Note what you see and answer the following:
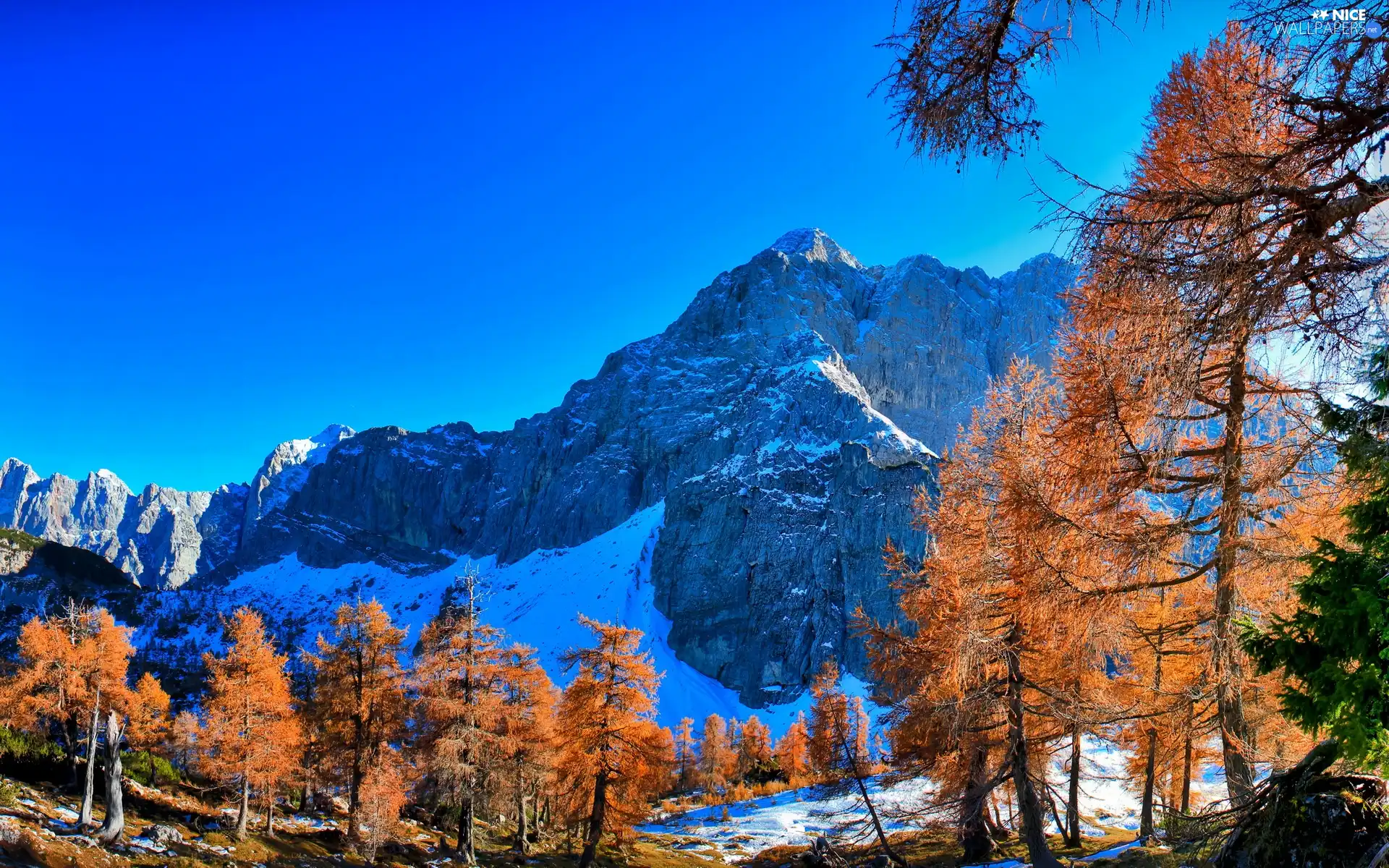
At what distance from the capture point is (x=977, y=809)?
9.83m

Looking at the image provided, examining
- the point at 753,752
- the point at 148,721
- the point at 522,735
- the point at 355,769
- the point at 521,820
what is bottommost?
the point at 753,752

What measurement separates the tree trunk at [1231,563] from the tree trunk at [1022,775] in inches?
141

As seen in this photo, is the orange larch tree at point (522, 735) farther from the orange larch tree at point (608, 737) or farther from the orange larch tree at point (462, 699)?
the orange larch tree at point (608, 737)

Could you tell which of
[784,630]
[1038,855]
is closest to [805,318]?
[784,630]

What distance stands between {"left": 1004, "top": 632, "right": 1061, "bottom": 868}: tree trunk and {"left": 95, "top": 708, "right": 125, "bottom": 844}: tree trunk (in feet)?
65.0

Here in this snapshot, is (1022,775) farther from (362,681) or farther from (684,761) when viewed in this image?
(684,761)

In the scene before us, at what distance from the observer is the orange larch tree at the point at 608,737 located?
1973cm

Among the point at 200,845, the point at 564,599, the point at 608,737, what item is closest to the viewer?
the point at 200,845

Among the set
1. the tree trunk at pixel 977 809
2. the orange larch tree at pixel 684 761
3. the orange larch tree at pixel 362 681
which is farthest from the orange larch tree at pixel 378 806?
the orange larch tree at pixel 684 761

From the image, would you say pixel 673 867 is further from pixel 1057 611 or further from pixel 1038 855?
pixel 1057 611

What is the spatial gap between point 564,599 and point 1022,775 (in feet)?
474

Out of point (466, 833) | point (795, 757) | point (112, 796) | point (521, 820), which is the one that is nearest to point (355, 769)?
point (466, 833)

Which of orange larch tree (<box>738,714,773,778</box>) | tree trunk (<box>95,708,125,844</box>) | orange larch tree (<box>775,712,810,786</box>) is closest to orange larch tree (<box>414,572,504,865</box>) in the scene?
tree trunk (<box>95,708,125,844</box>)

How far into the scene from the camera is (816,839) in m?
22.1
